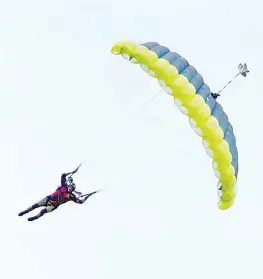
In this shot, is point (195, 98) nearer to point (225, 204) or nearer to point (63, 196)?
point (225, 204)

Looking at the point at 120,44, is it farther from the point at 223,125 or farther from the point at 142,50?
the point at 223,125

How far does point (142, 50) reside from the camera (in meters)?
59.4

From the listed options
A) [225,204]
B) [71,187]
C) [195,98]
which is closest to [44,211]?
[71,187]

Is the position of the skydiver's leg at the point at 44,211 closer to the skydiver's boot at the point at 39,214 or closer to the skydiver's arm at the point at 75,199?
the skydiver's boot at the point at 39,214

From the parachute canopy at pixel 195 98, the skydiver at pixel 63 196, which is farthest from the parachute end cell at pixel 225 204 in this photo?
the skydiver at pixel 63 196

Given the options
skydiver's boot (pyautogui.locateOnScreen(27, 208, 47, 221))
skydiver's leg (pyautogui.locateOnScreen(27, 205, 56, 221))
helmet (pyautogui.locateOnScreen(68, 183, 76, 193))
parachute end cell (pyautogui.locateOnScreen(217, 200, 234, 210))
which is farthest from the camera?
skydiver's boot (pyautogui.locateOnScreen(27, 208, 47, 221))

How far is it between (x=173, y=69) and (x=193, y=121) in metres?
1.87

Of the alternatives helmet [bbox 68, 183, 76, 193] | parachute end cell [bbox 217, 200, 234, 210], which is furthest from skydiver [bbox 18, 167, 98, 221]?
parachute end cell [bbox 217, 200, 234, 210]

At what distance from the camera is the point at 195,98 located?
58.9 metres

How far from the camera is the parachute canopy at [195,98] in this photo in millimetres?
58812

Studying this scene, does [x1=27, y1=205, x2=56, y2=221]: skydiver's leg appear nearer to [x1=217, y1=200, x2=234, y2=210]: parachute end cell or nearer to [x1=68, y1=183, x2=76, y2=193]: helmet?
[x1=68, y1=183, x2=76, y2=193]: helmet

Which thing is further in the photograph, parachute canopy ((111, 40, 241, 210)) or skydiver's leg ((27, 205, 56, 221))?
skydiver's leg ((27, 205, 56, 221))

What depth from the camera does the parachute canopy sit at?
5881 centimetres

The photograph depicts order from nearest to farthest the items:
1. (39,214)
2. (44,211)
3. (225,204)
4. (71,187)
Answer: (225,204)
(71,187)
(44,211)
(39,214)
